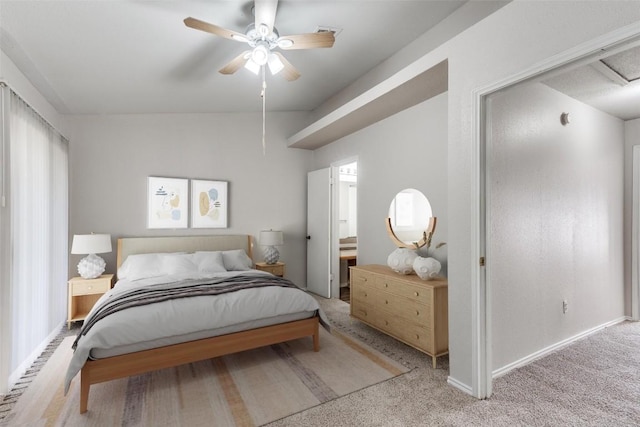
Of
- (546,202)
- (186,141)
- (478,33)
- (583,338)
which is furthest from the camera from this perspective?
(186,141)

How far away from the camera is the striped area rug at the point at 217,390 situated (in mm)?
1984

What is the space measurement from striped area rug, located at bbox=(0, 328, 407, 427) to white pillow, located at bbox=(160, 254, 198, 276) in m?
1.16

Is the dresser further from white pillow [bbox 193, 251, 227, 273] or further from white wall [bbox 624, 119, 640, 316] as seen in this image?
white wall [bbox 624, 119, 640, 316]

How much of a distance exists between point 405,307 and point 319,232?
2.38m

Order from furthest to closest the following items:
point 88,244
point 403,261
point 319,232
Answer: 1. point 319,232
2. point 88,244
3. point 403,261

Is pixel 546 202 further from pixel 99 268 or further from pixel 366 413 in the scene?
pixel 99 268

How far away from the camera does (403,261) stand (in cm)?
309

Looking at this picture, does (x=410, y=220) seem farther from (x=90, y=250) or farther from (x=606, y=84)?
(x=90, y=250)

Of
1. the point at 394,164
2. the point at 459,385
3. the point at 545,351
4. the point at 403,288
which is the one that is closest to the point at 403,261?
the point at 403,288

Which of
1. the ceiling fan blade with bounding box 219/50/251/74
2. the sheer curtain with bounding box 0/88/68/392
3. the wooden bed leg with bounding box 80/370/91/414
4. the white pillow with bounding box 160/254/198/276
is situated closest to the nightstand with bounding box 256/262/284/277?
the white pillow with bounding box 160/254/198/276

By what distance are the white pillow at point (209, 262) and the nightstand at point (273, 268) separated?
0.69 metres

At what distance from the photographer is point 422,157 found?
3371mm

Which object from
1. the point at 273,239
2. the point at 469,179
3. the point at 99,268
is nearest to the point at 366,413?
the point at 469,179

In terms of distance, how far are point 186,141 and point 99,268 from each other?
206 centimetres
